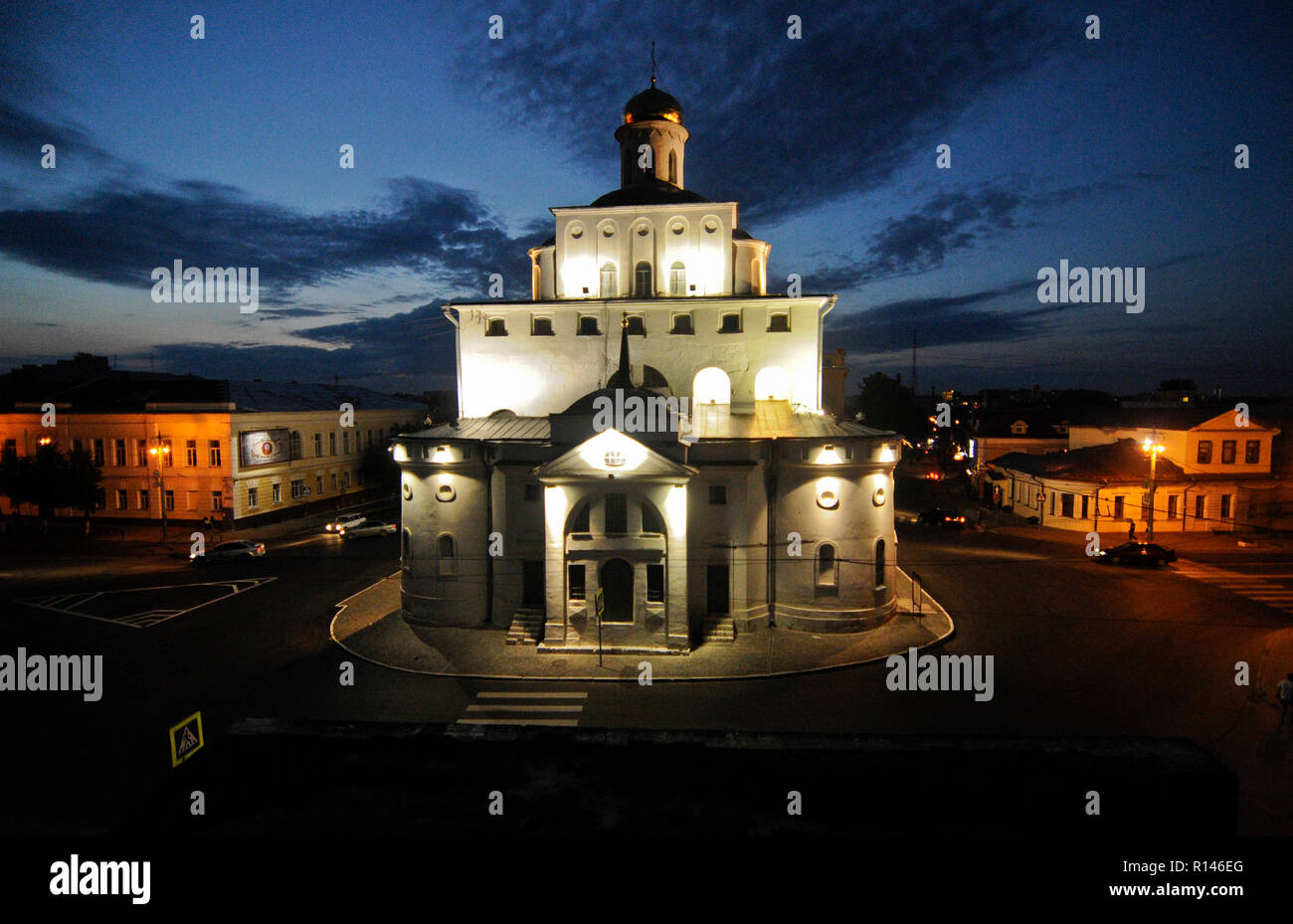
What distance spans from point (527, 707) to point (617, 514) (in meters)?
6.73

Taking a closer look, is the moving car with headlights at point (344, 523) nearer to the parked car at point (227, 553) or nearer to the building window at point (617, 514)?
the parked car at point (227, 553)

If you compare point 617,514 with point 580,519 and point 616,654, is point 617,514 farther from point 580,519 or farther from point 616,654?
point 616,654

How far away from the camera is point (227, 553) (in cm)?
3309

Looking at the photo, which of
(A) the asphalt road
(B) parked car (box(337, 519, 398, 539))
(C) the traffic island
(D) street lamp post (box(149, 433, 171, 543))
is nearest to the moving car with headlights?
(B) parked car (box(337, 519, 398, 539))

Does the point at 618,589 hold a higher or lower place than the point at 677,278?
lower

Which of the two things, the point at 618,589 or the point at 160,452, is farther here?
the point at 160,452

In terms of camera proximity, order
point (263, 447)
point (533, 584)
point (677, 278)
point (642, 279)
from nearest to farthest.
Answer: point (533, 584)
point (677, 278)
point (642, 279)
point (263, 447)

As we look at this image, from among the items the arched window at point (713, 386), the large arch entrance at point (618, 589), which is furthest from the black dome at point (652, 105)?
the large arch entrance at point (618, 589)

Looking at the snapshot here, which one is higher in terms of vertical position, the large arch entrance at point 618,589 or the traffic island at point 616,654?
the large arch entrance at point 618,589

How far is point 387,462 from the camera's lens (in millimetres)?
54719

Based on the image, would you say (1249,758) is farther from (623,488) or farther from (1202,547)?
(1202,547)

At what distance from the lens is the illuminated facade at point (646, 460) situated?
21.5 m

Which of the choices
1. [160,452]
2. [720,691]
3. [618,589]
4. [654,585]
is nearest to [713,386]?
[654,585]

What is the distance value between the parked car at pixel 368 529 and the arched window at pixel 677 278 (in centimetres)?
2401
